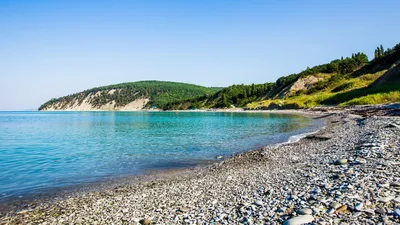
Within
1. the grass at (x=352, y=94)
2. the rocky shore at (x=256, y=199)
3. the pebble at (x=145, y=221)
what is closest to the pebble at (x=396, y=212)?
the rocky shore at (x=256, y=199)

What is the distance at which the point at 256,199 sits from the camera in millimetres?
9109

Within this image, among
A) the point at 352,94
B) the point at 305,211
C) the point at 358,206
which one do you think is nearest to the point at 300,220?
the point at 305,211

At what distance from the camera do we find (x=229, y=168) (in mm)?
16891

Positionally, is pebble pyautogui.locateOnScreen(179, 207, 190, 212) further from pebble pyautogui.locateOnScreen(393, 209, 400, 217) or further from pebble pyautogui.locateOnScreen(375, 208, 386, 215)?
pebble pyautogui.locateOnScreen(393, 209, 400, 217)

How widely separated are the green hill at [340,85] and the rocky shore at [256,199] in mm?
59187

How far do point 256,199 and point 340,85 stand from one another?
394 ft

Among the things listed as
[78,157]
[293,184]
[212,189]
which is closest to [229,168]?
[212,189]

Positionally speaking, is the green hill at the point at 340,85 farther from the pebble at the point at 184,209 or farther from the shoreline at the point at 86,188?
the pebble at the point at 184,209

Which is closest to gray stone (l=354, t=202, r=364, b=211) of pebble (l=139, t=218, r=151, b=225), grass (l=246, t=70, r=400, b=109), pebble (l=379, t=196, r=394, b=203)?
pebble (l=379, t=196, r=394, b=203)

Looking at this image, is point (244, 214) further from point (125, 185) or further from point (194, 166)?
point (194, 166)

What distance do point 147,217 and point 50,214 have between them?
4.53 metres

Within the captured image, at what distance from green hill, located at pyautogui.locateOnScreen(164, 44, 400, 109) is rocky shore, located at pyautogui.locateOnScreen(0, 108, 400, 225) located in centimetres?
5919

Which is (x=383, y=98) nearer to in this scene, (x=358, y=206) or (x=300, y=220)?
(x=358, y=206)

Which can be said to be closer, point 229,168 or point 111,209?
point 111,209
